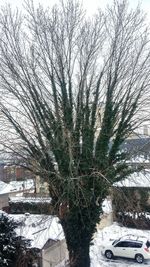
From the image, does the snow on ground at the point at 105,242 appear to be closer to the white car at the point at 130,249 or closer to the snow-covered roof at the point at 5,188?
the white car at the point at 130,249

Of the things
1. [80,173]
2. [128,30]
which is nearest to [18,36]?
[128,30]

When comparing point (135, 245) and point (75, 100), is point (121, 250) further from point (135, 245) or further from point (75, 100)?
point (75, 100)

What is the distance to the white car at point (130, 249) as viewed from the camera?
2133cm

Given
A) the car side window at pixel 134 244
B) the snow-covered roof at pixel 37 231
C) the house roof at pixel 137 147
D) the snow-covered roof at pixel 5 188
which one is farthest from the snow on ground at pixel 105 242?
the snow-covered roof at pixel 5 188

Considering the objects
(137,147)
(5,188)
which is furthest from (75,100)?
(5,188)

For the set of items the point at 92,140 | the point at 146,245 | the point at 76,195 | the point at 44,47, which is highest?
the point at 44,47

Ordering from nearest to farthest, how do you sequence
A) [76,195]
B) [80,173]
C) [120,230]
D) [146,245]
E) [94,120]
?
[76,195]
[80,173]
[94,120]
[146,245]
[120,230]

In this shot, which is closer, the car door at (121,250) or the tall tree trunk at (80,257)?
the tall tree trunk at (80,257)

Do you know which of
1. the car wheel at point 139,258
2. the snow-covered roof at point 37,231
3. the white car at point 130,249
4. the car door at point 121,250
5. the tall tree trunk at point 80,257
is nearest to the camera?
the tall tree trunk at point 80,257

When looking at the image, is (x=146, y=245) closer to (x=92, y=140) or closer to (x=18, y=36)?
(x=92, y=140)

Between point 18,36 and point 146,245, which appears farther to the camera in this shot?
point 146,245

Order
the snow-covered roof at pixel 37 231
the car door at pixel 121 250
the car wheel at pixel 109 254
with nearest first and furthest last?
the snow-covered roof at pixel 37 231
the car door at pixel 121 250
the car wheel at pixel 109 254

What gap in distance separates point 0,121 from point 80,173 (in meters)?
4.07

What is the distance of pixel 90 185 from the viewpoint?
15.1m
